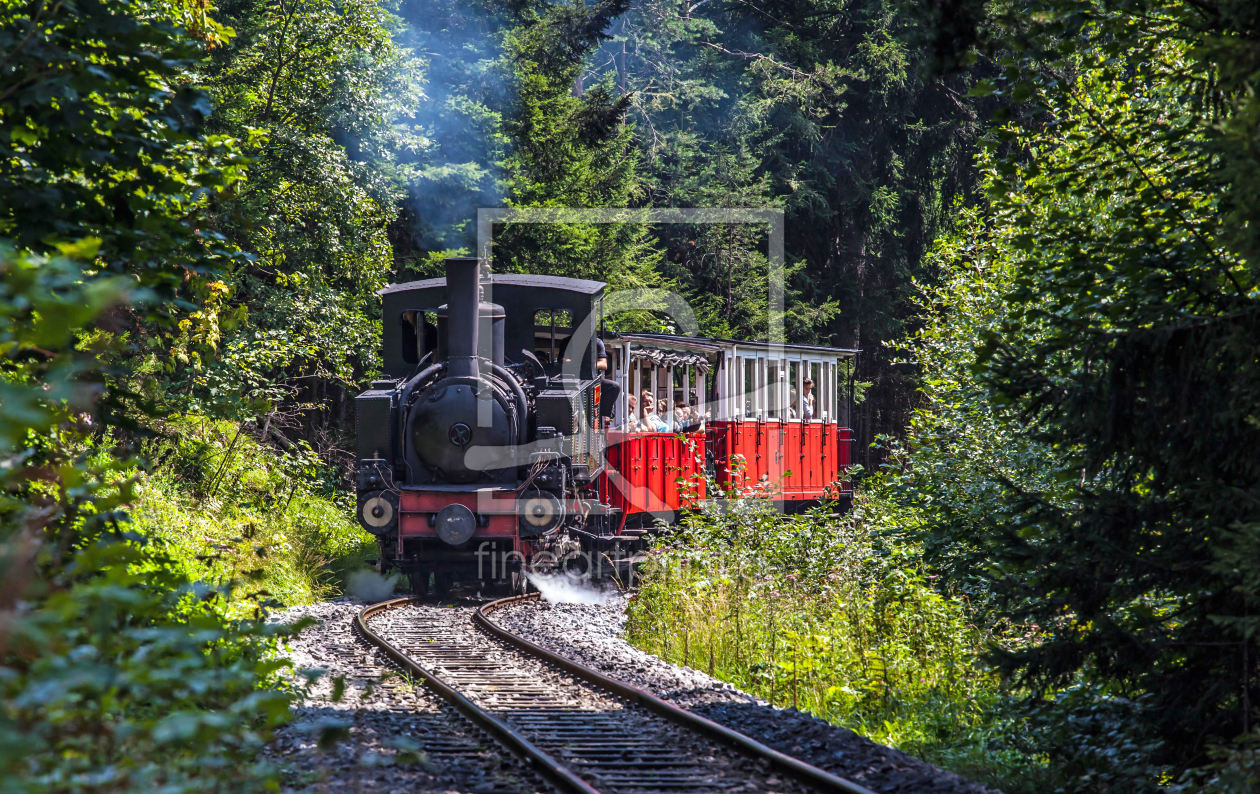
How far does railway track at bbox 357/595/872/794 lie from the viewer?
5188mm

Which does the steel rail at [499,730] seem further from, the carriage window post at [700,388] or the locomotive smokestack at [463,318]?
the carriage window post at [700,388]

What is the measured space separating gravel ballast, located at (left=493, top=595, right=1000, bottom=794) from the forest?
532 mm

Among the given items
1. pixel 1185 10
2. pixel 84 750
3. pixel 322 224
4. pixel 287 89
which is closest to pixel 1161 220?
pixel 1185 10

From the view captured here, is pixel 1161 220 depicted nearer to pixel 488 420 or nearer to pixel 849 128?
pixel 488 420

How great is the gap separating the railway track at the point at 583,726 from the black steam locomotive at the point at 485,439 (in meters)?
2.52

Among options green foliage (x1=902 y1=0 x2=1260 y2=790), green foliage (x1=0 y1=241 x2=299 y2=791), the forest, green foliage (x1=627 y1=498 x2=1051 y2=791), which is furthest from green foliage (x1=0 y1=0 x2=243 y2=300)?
green foliage (x1=627 y1=498 x2=1051 y2=791)

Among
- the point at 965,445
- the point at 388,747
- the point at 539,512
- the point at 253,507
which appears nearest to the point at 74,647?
the point at 388,747

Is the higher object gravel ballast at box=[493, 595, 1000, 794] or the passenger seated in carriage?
the passenger seated in carriage

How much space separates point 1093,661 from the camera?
475cm

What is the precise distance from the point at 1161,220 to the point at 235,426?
1362 cm

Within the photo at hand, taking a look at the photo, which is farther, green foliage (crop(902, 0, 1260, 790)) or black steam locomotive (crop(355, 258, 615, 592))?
black steam locomotive (crop(355, 258, 615, 592))

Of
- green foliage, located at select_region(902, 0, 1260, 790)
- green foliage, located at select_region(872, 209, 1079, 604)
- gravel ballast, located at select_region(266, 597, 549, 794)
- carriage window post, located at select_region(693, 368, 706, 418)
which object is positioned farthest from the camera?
carriage window post, located at select_region(693, 368, 706, 418)

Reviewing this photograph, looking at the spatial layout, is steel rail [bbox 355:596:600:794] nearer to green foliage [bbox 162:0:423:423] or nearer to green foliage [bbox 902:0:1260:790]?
green foliage [bbox 902:0:1260:790]

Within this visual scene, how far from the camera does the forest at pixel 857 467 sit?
2.97m
